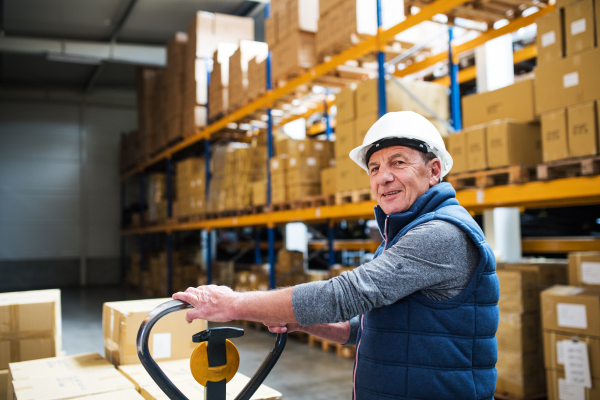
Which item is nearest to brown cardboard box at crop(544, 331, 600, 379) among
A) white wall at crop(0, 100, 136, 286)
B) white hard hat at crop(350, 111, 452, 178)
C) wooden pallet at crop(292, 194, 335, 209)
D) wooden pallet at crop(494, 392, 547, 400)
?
wooden pallet at crop(494, 392, 547, 400)

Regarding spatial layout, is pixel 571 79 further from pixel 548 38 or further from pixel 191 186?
pixel 191 186

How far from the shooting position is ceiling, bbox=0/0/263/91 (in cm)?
1146

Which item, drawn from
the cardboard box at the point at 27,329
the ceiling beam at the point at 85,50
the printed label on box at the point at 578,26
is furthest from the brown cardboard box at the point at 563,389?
the ceiling beam at the point at 85,50

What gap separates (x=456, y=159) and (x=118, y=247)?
14.8 metres

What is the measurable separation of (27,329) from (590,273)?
4155mm

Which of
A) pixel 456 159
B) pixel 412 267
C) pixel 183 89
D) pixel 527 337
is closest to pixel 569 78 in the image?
pixel 456 159

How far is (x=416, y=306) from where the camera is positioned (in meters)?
1.58

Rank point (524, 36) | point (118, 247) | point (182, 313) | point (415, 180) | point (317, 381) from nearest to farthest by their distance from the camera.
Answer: point (415, 180), point (182, 313), point (317, 381), point (524, 36), point (118, 247)

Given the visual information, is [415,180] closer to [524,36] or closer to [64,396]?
[64,396]

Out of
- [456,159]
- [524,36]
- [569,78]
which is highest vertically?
[524,36]

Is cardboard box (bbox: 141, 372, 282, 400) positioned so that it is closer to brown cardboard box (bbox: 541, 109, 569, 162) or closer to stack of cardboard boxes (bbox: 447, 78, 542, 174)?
brown cardboard box (bbox: 541, 109, 569, 162)

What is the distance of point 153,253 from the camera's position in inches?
587

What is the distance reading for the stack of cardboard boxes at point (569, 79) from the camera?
3453mm

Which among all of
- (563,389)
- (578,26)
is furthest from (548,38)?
(563,389)
